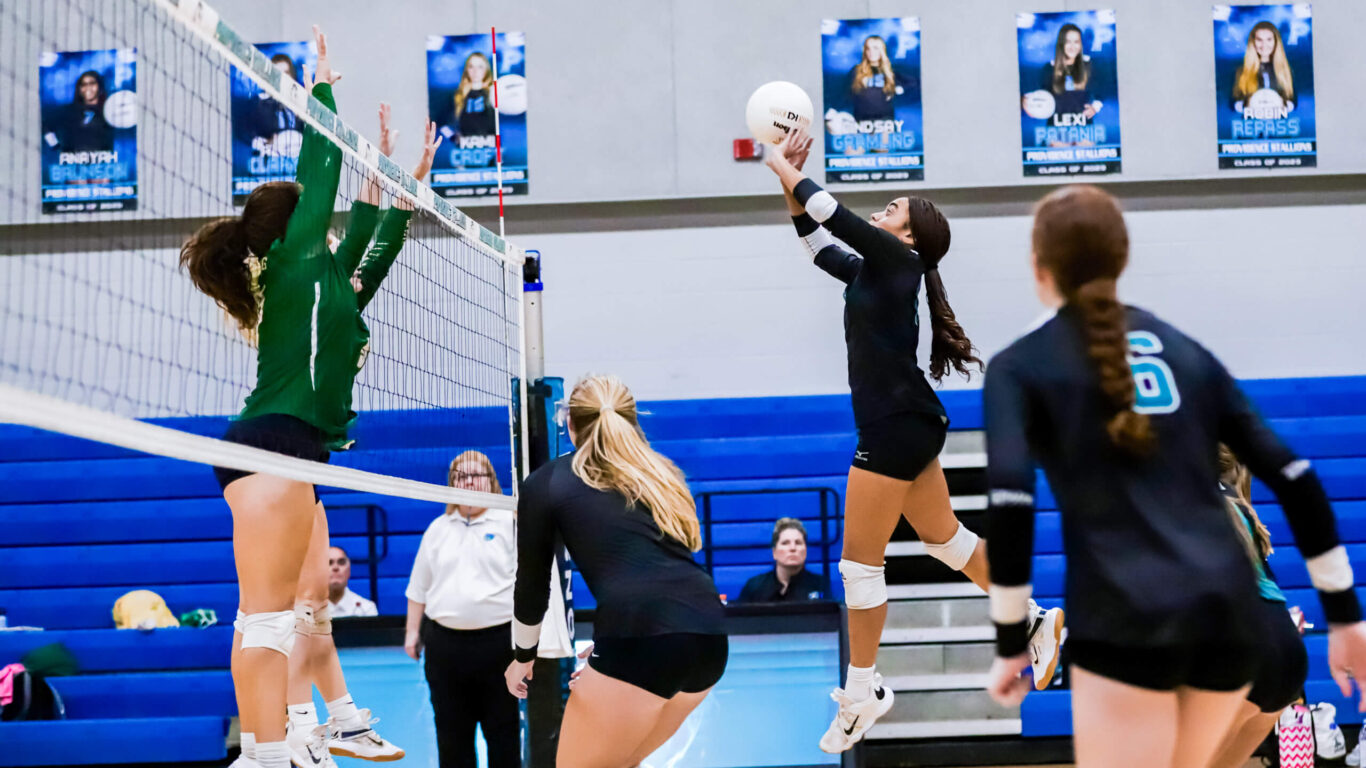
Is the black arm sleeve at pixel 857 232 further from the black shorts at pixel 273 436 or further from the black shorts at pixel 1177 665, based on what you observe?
the black shorts at pixel 1177 665

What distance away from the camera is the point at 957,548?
5359mm

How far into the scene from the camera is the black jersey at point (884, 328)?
16.6ft

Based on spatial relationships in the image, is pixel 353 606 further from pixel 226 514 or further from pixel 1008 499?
pixel 1008 499

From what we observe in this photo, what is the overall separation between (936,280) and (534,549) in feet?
6.79

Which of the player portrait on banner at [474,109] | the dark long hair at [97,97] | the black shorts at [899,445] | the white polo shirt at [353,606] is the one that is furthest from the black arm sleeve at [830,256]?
the dark long hair at [97,97]

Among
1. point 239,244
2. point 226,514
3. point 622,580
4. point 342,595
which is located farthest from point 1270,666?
point 226,514

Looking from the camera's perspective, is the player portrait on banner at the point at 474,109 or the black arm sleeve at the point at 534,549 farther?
the player portrait on banner at the point at 474,109

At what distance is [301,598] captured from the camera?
5.12 metres

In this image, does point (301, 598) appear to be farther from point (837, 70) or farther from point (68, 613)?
point (837, 70)

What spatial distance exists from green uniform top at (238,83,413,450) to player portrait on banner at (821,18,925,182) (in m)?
7.28

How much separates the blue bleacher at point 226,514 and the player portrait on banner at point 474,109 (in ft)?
7.99

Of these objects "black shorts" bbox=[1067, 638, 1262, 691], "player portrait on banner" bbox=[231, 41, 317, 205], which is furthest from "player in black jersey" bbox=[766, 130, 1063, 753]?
"player portrait on banner" bbox=[231, 41, 317, 205]

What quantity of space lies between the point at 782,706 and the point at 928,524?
7.74 ft

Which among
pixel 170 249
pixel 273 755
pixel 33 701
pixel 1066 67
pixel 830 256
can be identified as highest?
pixel 1066 67
